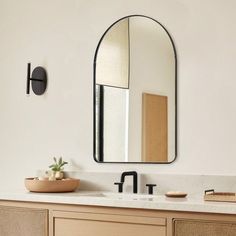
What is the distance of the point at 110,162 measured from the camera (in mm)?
3066

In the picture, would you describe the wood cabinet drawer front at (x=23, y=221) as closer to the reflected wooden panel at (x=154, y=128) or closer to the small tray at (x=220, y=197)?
the reflected wooden panel at (x=154, y=128)

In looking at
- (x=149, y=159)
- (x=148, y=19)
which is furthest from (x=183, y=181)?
(x=148, y=19)

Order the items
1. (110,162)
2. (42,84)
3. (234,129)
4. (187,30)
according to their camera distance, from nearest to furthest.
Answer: (234,129), (187,30), (110,162), (42,84)

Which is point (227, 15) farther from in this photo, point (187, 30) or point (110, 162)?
point (110, 162)

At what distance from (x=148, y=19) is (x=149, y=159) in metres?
0.81

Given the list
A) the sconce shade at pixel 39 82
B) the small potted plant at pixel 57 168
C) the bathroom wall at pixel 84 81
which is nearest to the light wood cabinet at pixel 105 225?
the small potted plant at pixel 57 168

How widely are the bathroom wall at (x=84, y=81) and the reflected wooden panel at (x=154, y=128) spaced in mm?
72

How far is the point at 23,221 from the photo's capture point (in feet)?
9.07

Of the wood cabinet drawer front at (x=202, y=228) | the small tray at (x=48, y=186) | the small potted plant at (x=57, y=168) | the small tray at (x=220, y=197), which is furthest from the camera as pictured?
the small potted plant at (x=57, y=168)

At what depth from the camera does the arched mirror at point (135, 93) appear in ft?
9.50

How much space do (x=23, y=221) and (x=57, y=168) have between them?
48cm

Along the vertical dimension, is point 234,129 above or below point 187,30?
below

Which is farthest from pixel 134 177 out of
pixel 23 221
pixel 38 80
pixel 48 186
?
pixel 38 80

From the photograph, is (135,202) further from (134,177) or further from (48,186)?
(48,186)
